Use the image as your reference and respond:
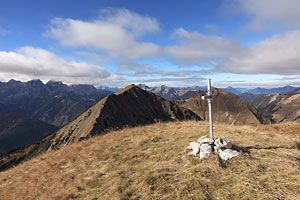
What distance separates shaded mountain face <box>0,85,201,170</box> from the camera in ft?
287

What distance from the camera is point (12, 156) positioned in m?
150

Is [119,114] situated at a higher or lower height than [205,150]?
lower

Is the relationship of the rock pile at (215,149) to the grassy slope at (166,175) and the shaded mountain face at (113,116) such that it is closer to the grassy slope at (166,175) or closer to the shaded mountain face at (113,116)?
the grassy slope at (166,175)

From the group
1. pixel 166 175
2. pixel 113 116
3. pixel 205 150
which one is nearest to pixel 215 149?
pixel 205 150

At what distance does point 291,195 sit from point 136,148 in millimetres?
9760

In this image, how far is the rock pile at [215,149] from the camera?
9.60 m

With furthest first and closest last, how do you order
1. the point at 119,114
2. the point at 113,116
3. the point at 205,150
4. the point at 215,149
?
the point at 119,114
the point at 113,116
the point at 215,149
the point at 205,150

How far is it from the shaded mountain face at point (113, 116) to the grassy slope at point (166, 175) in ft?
184

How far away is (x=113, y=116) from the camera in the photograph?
96750 mm

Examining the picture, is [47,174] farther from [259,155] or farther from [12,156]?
[12,156]

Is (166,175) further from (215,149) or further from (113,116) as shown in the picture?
(113,116)

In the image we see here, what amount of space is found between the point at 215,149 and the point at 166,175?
3654 mm

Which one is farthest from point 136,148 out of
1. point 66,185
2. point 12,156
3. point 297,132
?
point 12,156

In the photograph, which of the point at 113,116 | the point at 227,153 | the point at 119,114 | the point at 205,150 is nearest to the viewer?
the point at 227,153
